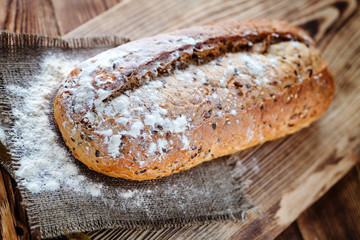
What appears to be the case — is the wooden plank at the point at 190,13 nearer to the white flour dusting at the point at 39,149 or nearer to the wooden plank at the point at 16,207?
the white flour dusting at the point at 39,149

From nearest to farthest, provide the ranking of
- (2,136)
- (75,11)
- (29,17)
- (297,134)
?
1. (2,136)
2. (29,17)
3. (75,11)
4. (297,134)

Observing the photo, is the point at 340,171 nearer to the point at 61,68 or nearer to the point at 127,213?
the point at 127,213

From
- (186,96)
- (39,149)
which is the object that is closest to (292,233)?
(186,96)

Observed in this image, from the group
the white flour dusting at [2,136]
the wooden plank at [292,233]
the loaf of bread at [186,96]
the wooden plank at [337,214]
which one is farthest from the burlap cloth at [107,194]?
the wooden plank at [337,214]

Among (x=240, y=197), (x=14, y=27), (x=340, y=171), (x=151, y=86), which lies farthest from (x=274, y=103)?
→ (x=14, y=27)

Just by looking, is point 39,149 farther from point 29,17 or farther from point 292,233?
point 292,233
